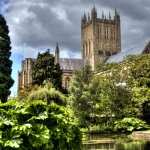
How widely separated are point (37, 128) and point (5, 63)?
2881 cm

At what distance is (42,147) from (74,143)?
153 centimetres

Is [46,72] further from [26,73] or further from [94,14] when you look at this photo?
[94,14]

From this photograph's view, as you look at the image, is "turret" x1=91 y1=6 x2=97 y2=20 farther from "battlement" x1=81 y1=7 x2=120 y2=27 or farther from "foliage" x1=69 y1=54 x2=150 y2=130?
"foliage" x1=69 y1=54 x2=150 y2=130

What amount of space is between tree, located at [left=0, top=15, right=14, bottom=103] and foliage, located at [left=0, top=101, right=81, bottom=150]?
985 inches

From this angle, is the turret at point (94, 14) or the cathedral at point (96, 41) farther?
the turret at point (94, 14)

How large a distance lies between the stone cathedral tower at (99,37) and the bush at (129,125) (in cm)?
8538

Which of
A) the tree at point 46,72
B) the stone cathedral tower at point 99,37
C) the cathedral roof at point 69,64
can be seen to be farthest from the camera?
the stone cathedral tower at point 99,37

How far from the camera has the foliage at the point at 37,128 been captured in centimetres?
1148

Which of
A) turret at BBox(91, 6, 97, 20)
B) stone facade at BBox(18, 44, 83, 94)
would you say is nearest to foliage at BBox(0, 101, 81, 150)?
stone facade at BBox(18, 44, 83, 94)

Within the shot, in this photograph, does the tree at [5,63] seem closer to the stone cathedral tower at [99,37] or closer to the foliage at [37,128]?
the foliage at [37,128]

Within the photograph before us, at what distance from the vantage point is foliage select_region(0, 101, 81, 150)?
11.5 m

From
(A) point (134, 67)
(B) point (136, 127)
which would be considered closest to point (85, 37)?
→ (A) point (134, 67)

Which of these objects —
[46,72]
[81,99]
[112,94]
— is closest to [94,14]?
[46,72]

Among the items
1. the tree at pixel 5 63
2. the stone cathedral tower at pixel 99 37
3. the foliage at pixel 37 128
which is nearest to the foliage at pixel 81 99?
the tree at pixel 5 63
